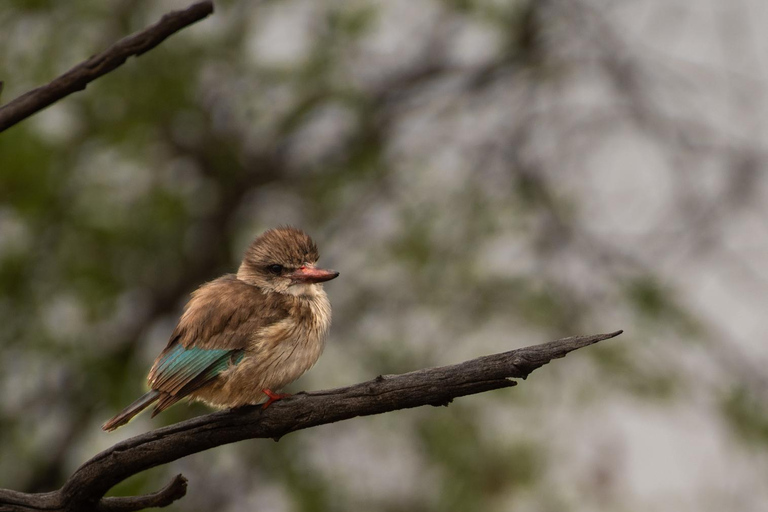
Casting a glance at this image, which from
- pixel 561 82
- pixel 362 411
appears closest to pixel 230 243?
pixel 561 82

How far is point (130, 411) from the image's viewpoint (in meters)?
2.93

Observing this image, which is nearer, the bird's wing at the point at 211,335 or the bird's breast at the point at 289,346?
the bird's wing at the point at 211,335

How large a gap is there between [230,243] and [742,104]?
4.35 metres

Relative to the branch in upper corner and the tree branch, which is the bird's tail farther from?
the branch in upper corner

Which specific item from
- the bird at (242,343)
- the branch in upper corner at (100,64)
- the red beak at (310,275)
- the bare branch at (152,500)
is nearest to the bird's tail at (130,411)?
the bird at (242,343)

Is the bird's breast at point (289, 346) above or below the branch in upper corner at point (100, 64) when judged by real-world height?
below

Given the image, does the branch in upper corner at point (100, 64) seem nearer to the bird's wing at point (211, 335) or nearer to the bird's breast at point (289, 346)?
the bird's wing at point (211, 335)

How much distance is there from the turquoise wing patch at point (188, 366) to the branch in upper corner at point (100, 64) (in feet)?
→ 3.48

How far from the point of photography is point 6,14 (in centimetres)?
816

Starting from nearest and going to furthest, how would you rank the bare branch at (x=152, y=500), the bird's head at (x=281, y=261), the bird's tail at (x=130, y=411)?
the bare branch at (x=152, y=500), the bird's tail at (x=130, y=411), the bird's head at (x=281, y=261)

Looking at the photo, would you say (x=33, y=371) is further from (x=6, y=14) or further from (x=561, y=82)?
(x=561, y=82)

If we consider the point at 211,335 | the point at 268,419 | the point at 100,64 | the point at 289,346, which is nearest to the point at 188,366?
the point at 211,335

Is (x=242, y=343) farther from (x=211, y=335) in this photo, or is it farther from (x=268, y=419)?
(x=268, y=419)

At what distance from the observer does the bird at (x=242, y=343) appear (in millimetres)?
3088
